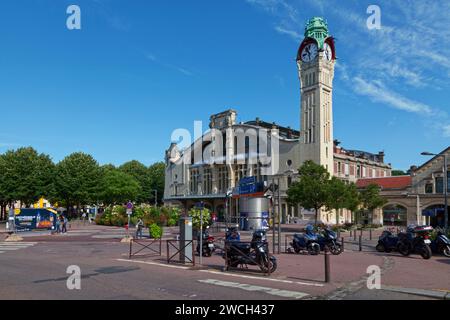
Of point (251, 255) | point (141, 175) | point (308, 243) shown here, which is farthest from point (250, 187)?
point (141, 175)

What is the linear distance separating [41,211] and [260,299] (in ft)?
104

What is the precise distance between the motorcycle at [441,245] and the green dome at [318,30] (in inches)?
1560

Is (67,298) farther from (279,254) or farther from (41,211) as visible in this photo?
(41,211)

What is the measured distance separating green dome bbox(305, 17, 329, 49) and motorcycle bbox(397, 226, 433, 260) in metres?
39.3

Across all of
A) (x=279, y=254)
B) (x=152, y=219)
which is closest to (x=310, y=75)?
(x=152, y=219)

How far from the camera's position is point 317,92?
5312 cm

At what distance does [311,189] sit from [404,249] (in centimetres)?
2195

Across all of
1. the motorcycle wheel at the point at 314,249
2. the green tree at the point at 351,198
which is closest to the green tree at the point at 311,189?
the green tree at the point at 351,198

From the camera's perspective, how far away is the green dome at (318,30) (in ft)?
Answer: 178

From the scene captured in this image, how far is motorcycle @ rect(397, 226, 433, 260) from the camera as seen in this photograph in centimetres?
1709

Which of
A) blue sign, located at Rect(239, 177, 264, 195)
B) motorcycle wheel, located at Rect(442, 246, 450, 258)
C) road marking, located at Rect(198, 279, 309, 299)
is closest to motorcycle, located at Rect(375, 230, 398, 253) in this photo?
motorcycle wheel, located at Rect(442, 246, 450, 258)

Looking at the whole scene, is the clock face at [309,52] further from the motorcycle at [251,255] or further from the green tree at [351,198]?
the motorcycle at [251,255]
